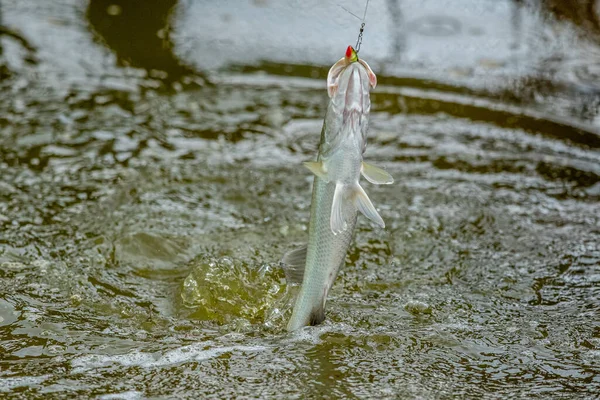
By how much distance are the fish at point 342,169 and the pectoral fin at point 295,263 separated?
0.36 ft

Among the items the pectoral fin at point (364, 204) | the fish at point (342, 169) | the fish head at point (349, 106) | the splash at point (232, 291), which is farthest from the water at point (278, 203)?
the fish head at point (349, 106)

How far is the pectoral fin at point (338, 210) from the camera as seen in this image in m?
2.91

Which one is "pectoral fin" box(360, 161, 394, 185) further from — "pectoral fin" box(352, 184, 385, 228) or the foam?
the foam

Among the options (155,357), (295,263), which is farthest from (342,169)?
(155,357)

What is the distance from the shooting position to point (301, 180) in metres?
5.58

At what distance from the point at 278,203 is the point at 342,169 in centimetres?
233

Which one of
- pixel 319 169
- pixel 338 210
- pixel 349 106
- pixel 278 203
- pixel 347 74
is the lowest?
pixel 278 203

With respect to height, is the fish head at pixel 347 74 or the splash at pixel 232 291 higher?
the fish head at pixel 347 74

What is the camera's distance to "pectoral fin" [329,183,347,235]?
2.91m

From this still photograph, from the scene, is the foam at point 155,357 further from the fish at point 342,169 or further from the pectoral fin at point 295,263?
the fish at point 342,169

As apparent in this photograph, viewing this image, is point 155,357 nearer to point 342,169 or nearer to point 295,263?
Answer: point 295,263

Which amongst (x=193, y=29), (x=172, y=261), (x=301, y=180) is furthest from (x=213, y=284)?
(x=193, y=29)

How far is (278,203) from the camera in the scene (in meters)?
5.24

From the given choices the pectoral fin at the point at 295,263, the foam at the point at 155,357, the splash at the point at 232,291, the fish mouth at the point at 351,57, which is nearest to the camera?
the fish mouth at the point at 351,57
